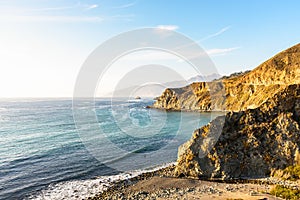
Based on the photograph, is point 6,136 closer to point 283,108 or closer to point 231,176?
point 231,176

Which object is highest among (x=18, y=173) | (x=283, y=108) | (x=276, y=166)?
(x=283, y=108)

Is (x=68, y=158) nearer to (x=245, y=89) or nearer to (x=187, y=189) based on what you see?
(x=187, y=189)

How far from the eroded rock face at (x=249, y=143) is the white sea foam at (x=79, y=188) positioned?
297 inches

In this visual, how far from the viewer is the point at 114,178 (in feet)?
85.7

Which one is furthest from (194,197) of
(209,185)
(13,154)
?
(13,154)

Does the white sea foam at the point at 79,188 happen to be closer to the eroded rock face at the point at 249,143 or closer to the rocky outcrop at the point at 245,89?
the eroded rock face at the point at 249,143

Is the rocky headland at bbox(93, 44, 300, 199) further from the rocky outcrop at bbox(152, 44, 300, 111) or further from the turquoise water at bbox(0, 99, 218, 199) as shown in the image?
the rocky outcrop at bbox(152, 44, 300, 111)

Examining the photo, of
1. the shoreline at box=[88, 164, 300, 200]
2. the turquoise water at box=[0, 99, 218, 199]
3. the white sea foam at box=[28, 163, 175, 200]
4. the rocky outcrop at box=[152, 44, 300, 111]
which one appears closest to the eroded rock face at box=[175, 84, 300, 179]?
the shoreline at box=[88, 164, 300, 200]

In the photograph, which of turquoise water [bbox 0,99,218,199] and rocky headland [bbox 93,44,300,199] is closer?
rocky headland [bbox 93,44,300,199]

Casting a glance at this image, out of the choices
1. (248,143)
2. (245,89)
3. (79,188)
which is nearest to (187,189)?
A: (248,143)

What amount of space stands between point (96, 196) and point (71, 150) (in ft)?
64.9

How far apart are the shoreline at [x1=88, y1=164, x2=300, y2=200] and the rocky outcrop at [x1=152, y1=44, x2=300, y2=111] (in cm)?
2640

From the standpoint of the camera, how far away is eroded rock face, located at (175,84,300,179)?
73.6 ft

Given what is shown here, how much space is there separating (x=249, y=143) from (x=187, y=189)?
8.44m
